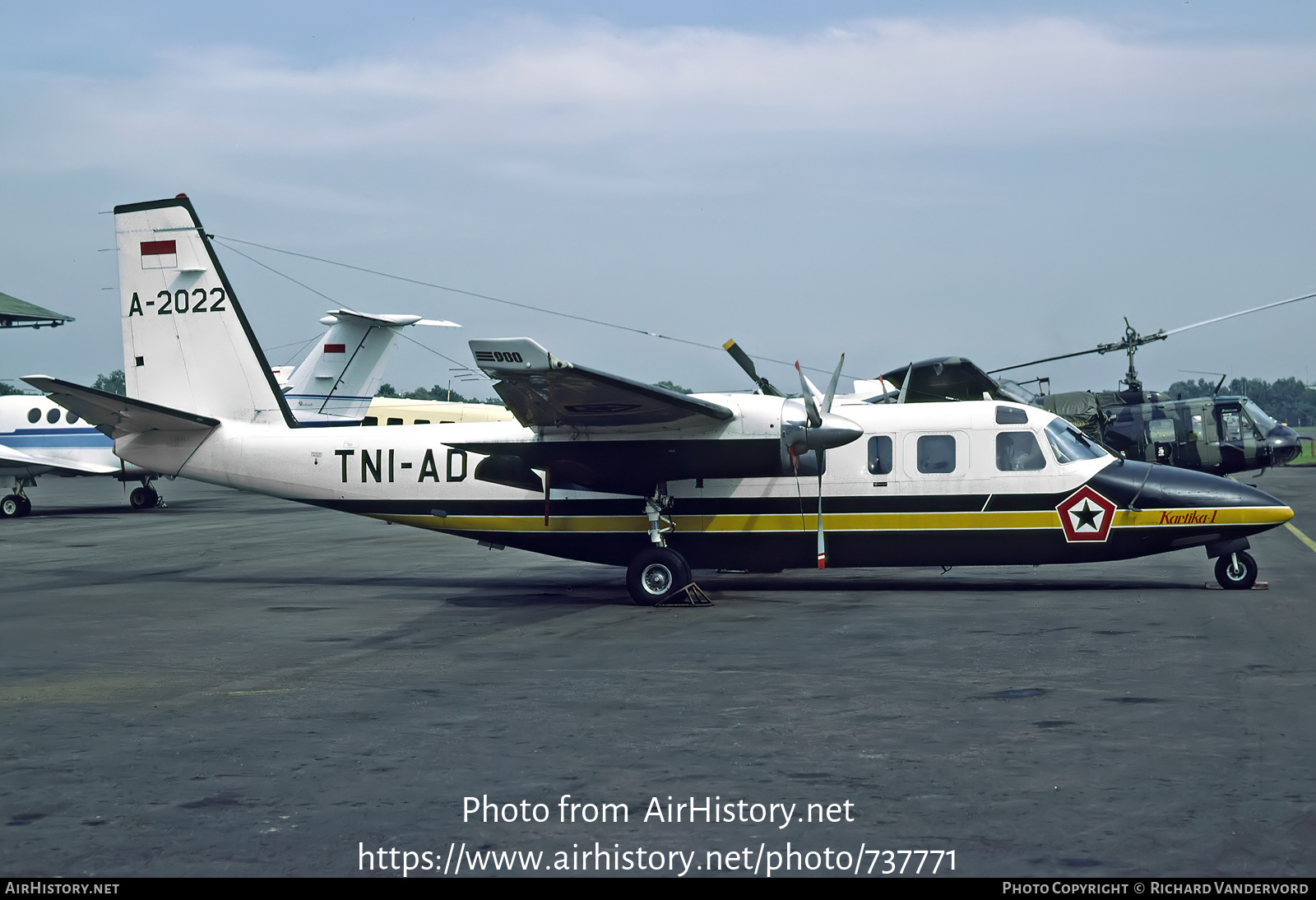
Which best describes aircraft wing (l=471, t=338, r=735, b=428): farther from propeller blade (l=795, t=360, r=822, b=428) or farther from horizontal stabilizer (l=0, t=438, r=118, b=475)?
horizontal stabilizer (l=0, t=438, r=118, b=475)

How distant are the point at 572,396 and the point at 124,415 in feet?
26.2

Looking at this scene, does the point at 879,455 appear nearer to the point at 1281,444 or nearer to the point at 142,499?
the point at 1281,444

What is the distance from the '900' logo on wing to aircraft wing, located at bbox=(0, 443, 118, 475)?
32.1 m

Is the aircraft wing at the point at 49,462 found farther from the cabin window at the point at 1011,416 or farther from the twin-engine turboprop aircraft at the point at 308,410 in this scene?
the cabin window at the point at 1011,416

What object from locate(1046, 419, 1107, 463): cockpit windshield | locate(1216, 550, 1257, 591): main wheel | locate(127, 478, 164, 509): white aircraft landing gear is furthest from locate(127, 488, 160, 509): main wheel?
locate(1216, 550, 1257, 591): main wheel

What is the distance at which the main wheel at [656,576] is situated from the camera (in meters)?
16.4

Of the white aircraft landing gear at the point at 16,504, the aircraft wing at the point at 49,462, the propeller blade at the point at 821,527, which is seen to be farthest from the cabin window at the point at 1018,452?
the white aircraft landing gear at the point at 16,504

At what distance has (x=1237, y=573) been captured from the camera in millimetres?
16172

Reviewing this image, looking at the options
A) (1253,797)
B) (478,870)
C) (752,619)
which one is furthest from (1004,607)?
(478,870)

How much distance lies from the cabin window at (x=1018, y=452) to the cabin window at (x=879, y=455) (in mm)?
1553

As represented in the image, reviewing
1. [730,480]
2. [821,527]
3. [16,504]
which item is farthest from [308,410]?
[821,527]

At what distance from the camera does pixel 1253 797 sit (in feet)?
22.5

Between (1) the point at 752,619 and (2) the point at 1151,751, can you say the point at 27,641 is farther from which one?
(2) the point at 1151,751
